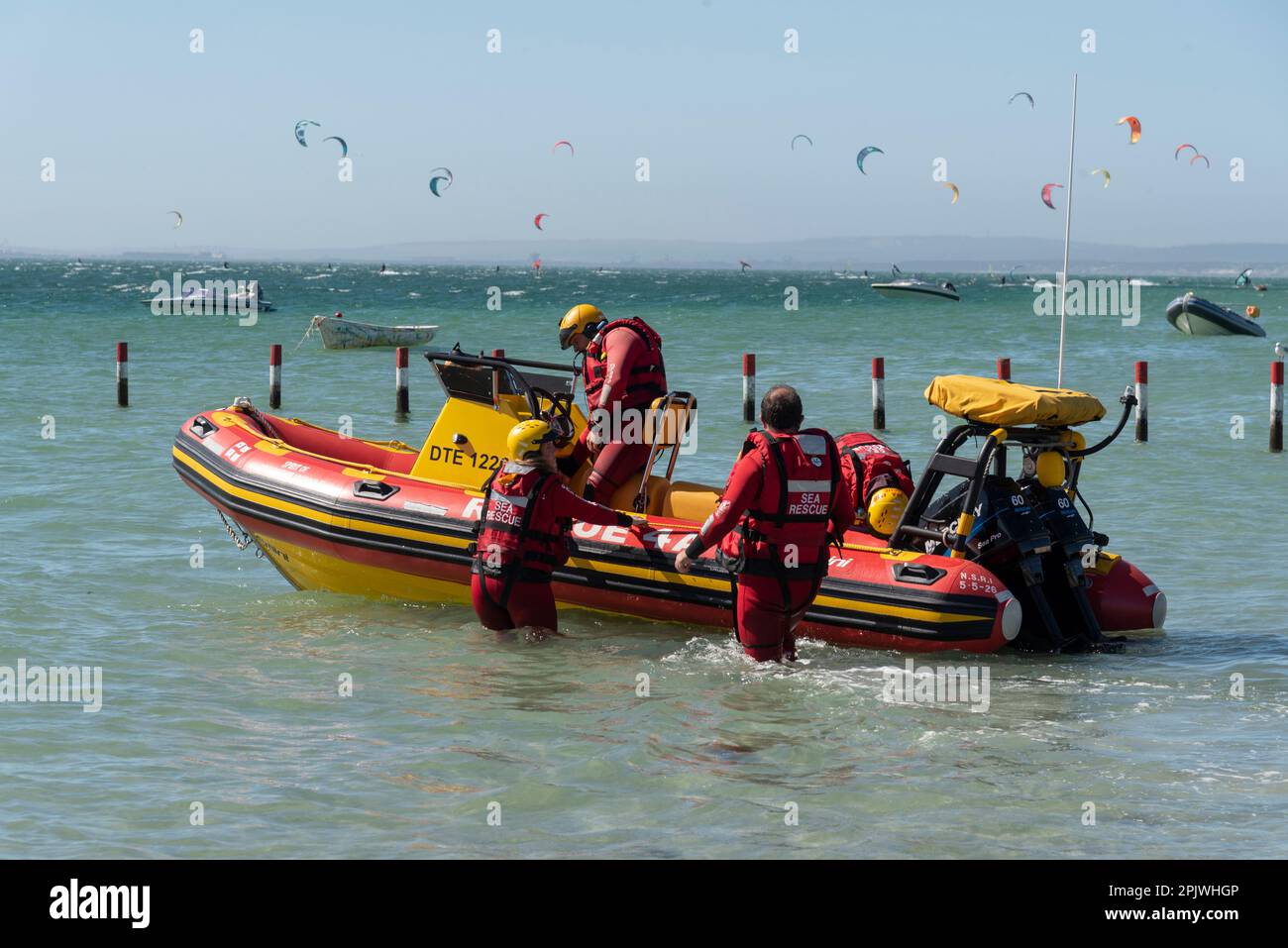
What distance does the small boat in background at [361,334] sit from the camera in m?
33.7

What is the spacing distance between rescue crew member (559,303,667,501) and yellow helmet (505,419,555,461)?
0.72 m

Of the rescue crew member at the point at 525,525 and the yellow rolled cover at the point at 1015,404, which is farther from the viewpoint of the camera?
the rescue crew member at the point at 525,525

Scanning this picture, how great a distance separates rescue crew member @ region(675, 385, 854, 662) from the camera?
676cm

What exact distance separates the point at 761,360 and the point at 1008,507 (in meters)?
25.4

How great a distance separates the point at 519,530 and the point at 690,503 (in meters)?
1.48

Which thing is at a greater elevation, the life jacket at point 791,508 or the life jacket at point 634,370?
the life jacket at point 634,370

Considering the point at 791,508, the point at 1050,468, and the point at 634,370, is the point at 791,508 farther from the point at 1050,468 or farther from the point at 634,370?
the point at 634,370

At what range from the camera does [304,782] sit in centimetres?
581

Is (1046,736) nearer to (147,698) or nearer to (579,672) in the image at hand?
(579,672)

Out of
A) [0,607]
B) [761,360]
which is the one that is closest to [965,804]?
[0,607]

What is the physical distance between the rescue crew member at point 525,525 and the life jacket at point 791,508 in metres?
0.87

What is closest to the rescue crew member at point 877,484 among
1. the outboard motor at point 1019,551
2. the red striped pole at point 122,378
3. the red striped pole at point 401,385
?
the outboard motor at point 1019,551
